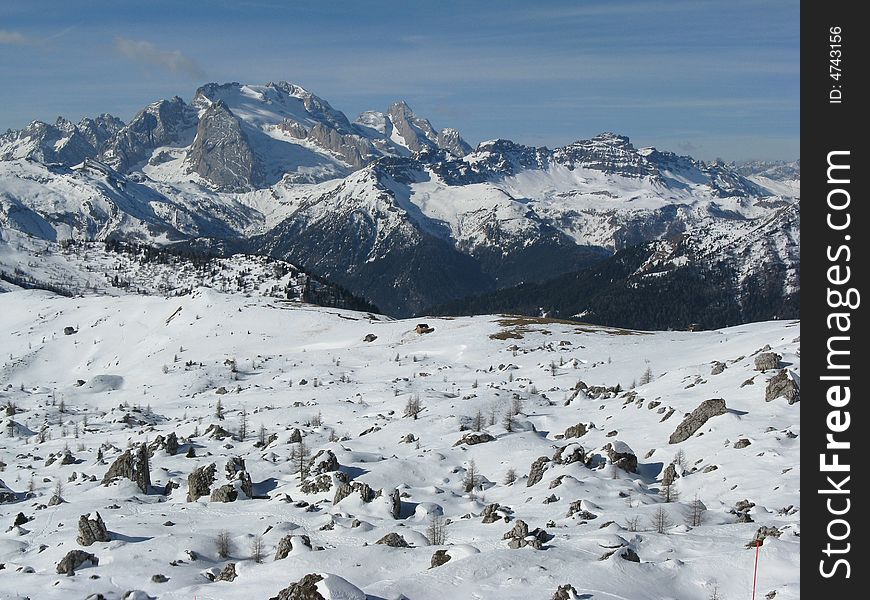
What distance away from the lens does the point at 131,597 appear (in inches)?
876

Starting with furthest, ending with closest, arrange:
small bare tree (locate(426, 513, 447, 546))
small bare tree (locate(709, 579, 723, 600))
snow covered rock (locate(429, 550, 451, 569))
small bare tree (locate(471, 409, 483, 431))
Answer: small bare tree (locate(471, 409, 483, 431)), small bare tree (locate(426, 513, 447, 546)), snow covered rock (locate(429, 550, 451, 569)), small bare tree (locate(709, 579, 723, 600))

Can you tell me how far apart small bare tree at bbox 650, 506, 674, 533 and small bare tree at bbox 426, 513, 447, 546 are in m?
7.45

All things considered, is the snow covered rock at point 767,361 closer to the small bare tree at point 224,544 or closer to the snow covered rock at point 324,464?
the snow covered rock at point 324,464

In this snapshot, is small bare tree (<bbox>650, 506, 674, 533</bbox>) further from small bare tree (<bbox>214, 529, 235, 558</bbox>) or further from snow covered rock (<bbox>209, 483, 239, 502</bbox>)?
snow covered rock (<bbox>209, 483, 239, 502</bbox>)

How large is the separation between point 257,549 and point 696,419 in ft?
77.1

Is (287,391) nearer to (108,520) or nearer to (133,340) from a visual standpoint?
(108,520)

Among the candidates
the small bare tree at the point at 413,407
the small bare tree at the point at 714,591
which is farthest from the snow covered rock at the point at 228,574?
the small bare tree at the point at 413,407

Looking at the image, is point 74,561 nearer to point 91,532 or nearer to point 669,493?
point 91,532

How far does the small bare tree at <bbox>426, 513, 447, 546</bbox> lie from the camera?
2717 centimetres

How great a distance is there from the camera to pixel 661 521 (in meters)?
27.2

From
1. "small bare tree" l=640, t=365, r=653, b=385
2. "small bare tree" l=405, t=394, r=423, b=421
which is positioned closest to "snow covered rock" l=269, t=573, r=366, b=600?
"small bare tree" l=405, t=394, r=423, b=421
